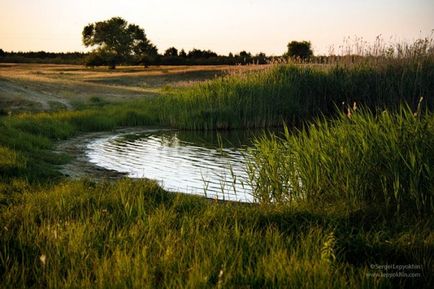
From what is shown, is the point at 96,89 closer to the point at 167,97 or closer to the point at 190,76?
the point at 167,97

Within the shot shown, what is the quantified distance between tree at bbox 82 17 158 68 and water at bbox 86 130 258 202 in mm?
62181

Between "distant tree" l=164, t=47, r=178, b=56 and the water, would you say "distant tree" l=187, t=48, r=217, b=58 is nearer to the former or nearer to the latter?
"distant tree" l=164, t=47, r=178, b=56

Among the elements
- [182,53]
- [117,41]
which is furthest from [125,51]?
[182,53]

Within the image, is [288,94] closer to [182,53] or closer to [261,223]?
[261,223]

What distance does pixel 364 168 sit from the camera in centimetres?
720

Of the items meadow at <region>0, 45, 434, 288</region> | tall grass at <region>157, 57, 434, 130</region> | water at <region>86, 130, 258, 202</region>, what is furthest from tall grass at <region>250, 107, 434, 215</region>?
tall grass at <region>157, 57, 434, 130</region>

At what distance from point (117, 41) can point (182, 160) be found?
230ft

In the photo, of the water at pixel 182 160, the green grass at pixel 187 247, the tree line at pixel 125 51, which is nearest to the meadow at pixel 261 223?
the green grass at pixel 187 247

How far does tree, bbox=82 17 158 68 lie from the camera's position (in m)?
80.0

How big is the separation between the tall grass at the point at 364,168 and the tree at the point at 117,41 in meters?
73.8

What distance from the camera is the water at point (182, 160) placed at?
10141 millimetres

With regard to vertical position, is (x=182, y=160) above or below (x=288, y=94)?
below

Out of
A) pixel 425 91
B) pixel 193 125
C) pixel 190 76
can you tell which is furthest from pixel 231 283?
pixel 190 76

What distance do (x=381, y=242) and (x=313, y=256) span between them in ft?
3.87
